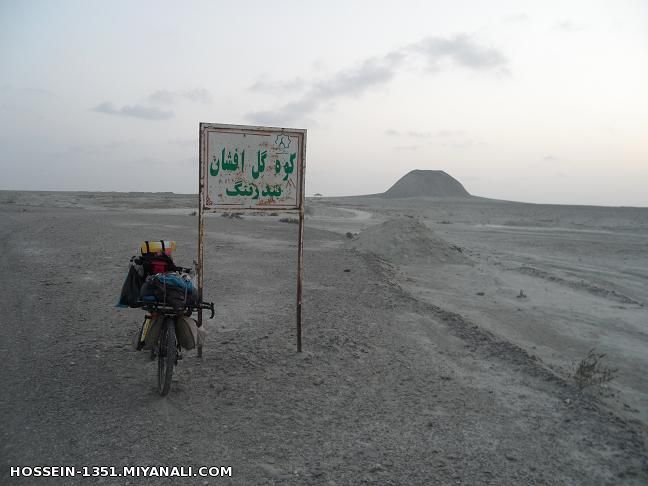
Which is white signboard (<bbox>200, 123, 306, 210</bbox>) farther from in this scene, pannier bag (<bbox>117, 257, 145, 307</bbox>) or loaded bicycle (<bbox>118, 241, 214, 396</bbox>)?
pannier bag (<bbox>117, 257, 145, 307</bbox>)

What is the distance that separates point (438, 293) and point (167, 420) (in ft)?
29.6

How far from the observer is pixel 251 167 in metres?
6.39

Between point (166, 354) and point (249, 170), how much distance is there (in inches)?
97.2

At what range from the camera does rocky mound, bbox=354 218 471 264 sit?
1788 centimetres

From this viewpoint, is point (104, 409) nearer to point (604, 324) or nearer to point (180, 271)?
point (180, 271)

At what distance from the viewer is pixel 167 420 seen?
470cm

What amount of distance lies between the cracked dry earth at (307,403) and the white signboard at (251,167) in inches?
78.2

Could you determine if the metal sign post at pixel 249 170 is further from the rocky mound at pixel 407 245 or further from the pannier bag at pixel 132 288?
the rocky mound at pixel 407 245

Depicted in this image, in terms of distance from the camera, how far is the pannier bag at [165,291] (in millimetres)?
4914

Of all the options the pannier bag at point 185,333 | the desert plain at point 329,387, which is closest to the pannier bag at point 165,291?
the pannier bag at point 185,333

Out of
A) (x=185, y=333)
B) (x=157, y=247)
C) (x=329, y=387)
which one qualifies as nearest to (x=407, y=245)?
(x=329, y=387)

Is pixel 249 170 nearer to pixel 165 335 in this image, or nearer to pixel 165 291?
pixel 165 291

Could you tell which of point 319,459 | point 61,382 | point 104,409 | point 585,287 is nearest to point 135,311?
point 61,382

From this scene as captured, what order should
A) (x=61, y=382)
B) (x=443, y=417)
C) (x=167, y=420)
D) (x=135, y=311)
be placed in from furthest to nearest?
1. (x=135, y=311)
2. (x=61, y=382)
3. (x=443, y=417)
4. (x=167, y=420)
